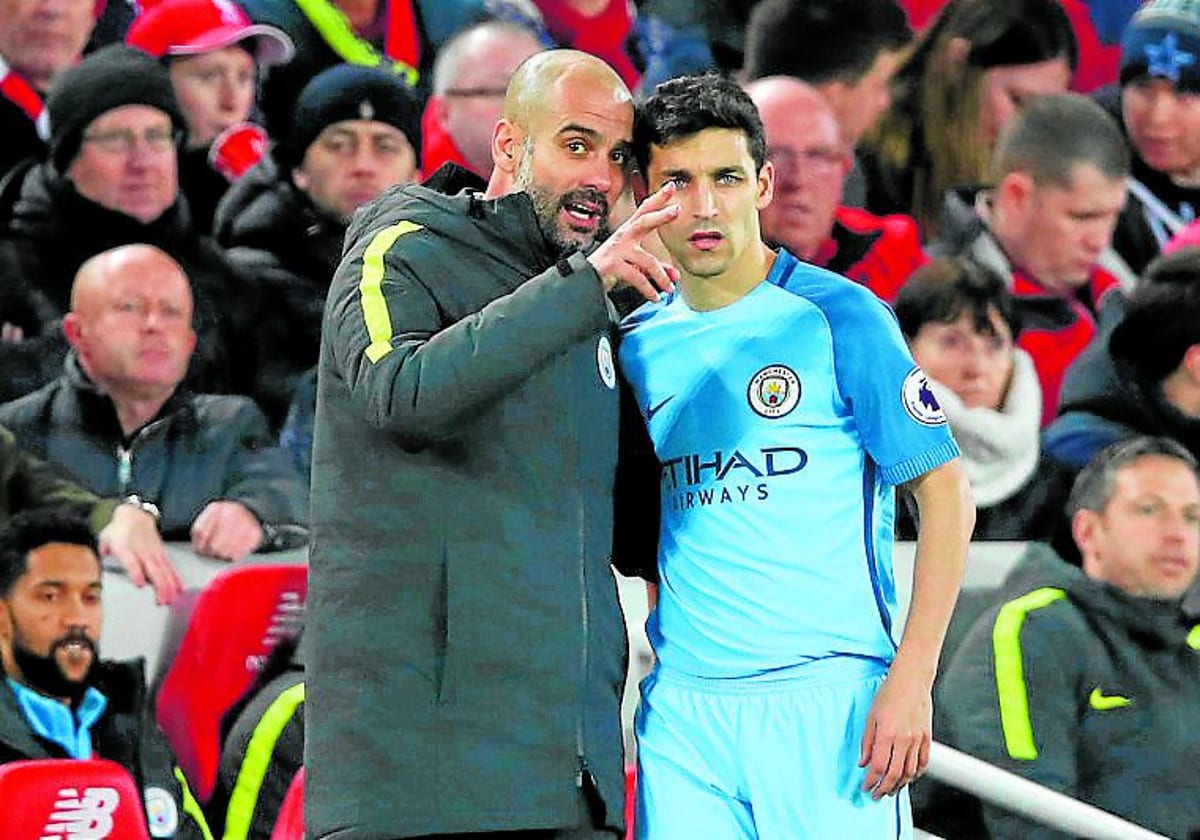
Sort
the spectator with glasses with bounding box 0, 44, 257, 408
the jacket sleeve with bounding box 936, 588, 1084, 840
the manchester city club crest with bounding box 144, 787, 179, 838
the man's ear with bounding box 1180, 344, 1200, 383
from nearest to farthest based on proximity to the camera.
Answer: the manchester city club crest with bounding box 144, 787, 179, 838
the jacket sleeve with bounding box 936, 588, 1084, 840
the spectator with glasses with bounding box 0, 44, 257, 408
the man's ear with bounding box 1180, 344, 1200, 383

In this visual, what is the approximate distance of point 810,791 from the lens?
9.36 ft

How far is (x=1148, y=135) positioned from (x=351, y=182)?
2.73 metres

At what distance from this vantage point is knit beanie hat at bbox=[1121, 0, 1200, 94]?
261 inches

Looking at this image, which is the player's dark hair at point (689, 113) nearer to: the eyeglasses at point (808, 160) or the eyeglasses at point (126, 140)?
the eyeglasses at point (126, 140)

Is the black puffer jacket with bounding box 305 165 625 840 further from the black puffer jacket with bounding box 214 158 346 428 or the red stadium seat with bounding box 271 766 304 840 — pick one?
the black puffer jacket with bounding box 214 158 346 428

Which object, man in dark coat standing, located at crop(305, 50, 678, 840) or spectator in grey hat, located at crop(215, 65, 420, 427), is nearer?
→ man in dark coat standing, located at crop(305, 50, 678, 840)

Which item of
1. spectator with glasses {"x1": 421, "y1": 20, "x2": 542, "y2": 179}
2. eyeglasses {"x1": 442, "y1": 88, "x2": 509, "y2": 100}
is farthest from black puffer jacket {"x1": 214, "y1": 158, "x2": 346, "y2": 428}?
eyeglasses {"x1": 442, "y1": 88, "x2": 509, "y2": 100}

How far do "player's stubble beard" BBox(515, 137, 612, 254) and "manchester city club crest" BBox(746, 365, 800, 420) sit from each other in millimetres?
335

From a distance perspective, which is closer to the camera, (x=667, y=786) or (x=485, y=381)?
(x=485, y=381)

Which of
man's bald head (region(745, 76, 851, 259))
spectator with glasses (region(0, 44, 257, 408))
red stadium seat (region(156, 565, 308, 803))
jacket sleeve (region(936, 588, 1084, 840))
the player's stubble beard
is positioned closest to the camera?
the player's stubble beard

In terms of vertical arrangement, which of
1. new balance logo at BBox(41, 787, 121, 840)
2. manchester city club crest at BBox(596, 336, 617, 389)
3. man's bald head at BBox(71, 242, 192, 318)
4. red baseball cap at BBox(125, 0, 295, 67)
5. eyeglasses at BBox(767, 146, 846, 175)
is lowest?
new balance logo at BBox(41, 787, 121, 840)

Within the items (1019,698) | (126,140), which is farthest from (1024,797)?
(126,140)

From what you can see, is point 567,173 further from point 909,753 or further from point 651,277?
point 909,753

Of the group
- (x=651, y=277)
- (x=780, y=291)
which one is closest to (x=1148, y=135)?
(x=780, y=291)
